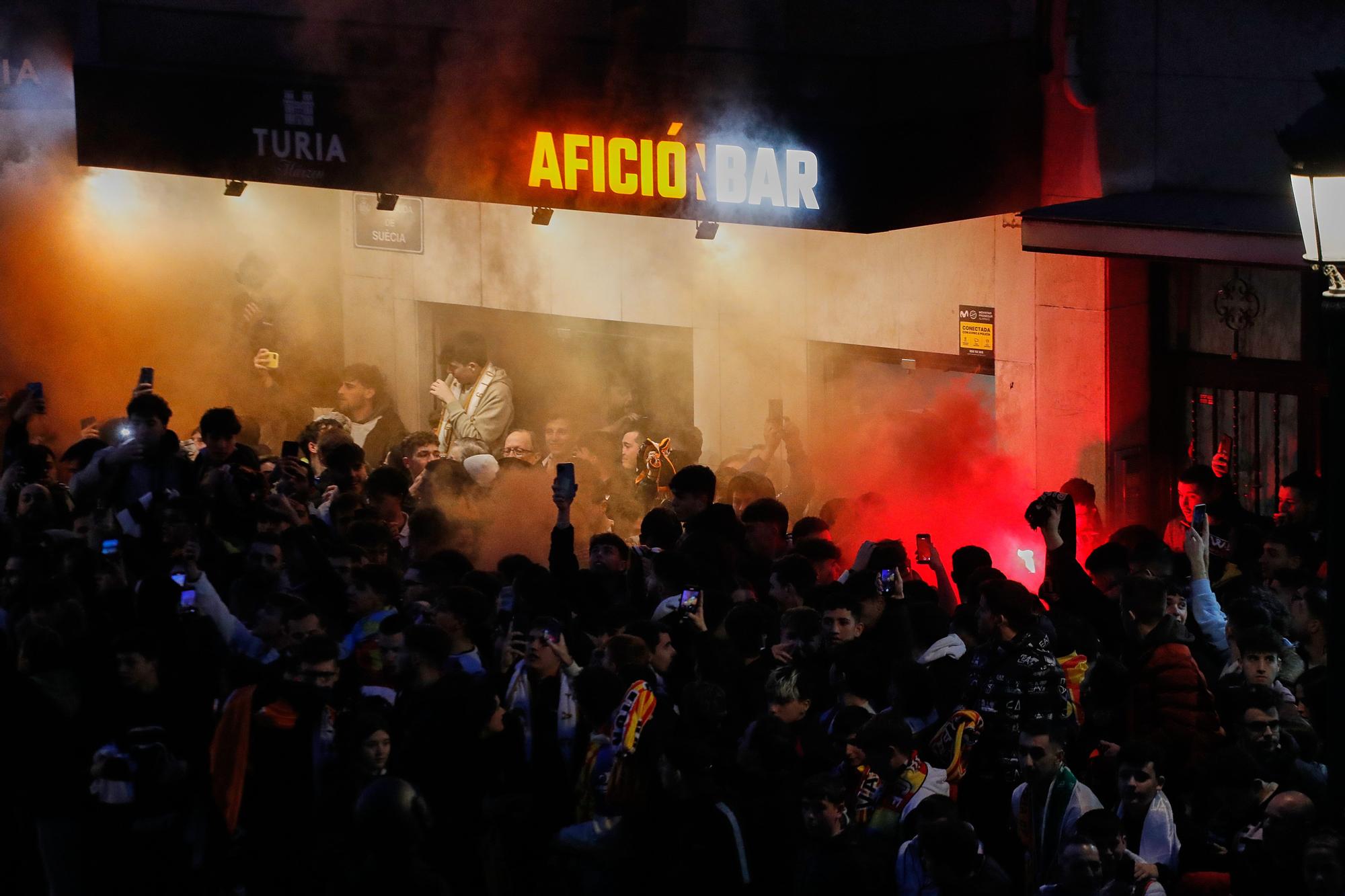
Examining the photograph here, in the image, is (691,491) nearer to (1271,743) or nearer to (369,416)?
(1271,743)

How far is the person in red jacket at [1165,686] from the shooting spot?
6.52 m

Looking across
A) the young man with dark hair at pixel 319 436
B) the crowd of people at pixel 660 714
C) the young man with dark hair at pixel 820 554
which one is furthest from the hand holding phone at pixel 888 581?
the young man with dark hair at pixel 319 436

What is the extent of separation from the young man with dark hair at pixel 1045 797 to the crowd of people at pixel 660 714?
0.03 ft

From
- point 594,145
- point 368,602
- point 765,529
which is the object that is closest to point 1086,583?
point 765,529

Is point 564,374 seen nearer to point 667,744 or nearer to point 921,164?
point 921,164

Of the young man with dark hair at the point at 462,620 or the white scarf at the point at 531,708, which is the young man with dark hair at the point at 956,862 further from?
the young man with dark hair at the point at 462,620

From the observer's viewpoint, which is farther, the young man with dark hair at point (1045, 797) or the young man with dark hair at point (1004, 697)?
the young man with dark hair at point (1004, 697)

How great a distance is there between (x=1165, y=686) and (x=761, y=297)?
23.7 ft

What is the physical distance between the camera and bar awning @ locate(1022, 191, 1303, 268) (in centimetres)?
959

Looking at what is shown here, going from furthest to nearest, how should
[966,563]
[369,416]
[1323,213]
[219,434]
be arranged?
[369,416] → [219,434] → [966,563] → [1323,213]

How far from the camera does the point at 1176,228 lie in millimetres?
9898

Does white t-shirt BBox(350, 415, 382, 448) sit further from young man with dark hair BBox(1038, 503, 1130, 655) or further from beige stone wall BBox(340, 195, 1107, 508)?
young man with dark hair BBox(1038, 503, 1130, 655)

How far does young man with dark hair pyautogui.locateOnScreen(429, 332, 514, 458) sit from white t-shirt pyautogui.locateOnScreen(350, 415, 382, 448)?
20.5 inches

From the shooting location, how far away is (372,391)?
13594 millimetres
